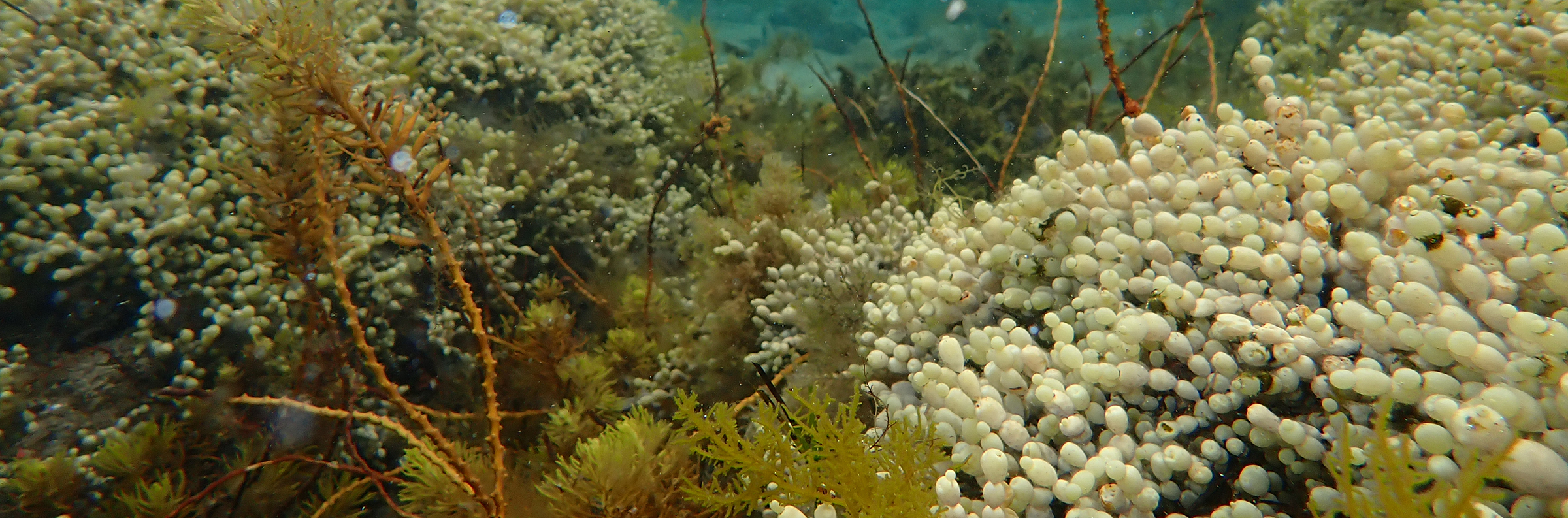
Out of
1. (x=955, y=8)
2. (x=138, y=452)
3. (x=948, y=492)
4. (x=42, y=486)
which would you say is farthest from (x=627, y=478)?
(x=955, y=8)

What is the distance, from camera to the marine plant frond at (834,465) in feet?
4.90

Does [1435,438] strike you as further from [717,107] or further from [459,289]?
[717,107]

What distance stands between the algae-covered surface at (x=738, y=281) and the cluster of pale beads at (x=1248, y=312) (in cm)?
1

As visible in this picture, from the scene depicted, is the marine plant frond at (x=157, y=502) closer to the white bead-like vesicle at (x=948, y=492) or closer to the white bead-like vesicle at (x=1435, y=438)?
the white bead-like vesicle at (x=948, y=492)

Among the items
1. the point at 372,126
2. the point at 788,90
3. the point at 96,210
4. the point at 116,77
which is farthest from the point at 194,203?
the point at 788,90

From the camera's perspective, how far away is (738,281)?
3012 millimetres

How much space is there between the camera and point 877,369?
79.8 inches

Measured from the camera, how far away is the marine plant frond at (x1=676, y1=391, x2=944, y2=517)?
1493mm

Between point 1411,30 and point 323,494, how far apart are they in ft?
17.0

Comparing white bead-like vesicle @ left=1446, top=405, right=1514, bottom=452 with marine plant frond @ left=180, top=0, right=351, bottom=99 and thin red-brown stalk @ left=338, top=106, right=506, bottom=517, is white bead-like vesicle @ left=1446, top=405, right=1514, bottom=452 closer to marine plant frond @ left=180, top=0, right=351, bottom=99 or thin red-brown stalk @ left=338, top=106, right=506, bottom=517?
thin red-brown stalk @ left=338, top=106, right=506, bottom=517

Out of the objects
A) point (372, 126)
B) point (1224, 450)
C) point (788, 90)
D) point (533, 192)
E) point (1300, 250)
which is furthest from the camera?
point (788, 90)

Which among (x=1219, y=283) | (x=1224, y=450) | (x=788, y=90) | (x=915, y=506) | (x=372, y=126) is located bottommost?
(x=788, y=90)

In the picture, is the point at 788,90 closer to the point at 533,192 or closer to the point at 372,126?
the point at 533,192

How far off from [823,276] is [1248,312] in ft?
4.86
